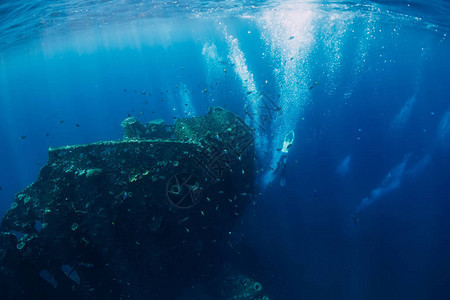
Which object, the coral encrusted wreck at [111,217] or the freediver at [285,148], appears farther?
the freediver at [285,148]

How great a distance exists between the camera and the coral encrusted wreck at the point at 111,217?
21.9 feet

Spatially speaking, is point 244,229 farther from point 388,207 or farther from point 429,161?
point 429,161

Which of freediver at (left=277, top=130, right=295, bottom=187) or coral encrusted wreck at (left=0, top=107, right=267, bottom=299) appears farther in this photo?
freediver at (left=277, top=130, right=295, bottom=187)

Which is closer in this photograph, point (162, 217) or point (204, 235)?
point (162, 217)

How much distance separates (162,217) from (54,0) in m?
15.6

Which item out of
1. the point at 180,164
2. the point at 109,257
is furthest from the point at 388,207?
the point at 109,257

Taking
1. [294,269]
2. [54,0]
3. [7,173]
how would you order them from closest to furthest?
[294,269] < [54,0] < [7,173]

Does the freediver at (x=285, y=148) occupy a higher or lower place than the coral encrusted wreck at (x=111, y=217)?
lower

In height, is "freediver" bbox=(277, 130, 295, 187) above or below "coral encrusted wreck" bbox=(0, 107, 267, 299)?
below

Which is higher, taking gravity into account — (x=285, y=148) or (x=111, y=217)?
(x=111, y=217)

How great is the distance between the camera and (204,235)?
8633 millimetres

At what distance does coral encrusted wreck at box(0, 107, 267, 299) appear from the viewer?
669 cm

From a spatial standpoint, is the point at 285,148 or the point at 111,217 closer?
the point at 111,217

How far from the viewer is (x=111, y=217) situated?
6.70 m
